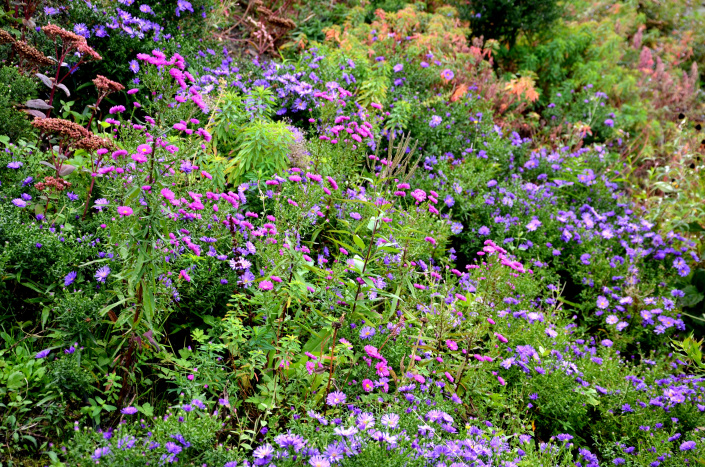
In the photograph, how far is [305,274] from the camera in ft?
9.52

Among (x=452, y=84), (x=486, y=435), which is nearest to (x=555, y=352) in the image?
(x=486, y=435)

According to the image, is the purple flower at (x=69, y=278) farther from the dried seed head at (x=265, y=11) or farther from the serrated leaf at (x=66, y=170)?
the dried seed head at (x=265, y=11)

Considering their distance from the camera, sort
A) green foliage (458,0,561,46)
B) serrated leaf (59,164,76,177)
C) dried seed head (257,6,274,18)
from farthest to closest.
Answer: green foliage (458,0,561,46)
dried seed head (257,6,274,18)
serrated leaf (59,164,76,177)

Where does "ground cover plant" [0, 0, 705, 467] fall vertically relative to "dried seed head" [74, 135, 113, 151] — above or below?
below

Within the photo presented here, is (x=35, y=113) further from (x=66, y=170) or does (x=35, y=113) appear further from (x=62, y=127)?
Result: (x=62, y=127)

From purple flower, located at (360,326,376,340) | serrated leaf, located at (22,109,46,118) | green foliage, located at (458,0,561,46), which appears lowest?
purple flower, located at (360,326,376,340)

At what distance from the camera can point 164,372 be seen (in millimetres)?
2551

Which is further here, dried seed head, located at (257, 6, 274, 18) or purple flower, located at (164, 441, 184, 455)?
dried seed head, located at (257, 6, 274, 18)

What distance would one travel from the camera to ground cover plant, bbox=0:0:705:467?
89.0 inches

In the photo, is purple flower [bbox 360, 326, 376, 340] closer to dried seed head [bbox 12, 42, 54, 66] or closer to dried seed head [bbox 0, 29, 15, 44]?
dried seed head [bbox 12, 42, 54, 66]

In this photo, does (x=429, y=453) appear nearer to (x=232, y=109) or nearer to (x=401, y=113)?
(x=232, y=109)

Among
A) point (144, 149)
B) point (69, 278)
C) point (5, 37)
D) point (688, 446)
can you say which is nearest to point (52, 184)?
point (69, 278)

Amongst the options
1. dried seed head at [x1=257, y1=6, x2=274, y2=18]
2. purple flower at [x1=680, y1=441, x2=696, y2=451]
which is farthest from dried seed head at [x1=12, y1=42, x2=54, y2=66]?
purple flower at [x1=680, y1=441, x2=696, y2=451]

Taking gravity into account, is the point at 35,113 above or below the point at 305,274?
above
